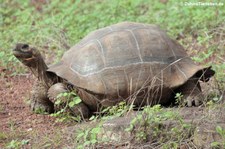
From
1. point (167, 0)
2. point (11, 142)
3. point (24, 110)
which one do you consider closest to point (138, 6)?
point (167, 0)

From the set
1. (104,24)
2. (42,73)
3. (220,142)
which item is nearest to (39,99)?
(42,73)

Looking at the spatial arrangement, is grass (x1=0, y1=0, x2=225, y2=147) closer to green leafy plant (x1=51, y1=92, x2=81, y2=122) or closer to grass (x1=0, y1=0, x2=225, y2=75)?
grass (x1=0, y1=0, x2=225, y2=75)

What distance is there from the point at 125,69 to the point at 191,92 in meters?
0.75

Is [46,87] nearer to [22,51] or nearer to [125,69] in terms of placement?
[22,51]

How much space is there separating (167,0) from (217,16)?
2.16m

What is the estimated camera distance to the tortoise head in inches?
224

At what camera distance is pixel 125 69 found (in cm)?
541

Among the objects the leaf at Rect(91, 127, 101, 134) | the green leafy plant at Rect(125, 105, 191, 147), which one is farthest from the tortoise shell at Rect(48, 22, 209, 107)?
the leaf at Rect(91, 127, 101, 134)

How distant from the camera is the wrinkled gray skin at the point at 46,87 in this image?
5.58 m

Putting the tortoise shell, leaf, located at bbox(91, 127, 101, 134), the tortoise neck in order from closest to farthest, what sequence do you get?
1. leaf, located at bbox(91, 127, 101, 134)
2. the tortoise shell
3. the tortoise neck

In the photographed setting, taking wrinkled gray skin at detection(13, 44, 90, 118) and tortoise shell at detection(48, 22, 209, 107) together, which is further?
wrinkled gray skin at detection(13, 44, 90, 118)

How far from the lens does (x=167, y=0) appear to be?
33.6 feet

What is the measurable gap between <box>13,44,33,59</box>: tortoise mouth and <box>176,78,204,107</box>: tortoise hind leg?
1.67m

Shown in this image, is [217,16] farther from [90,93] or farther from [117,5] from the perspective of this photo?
[90,93]
